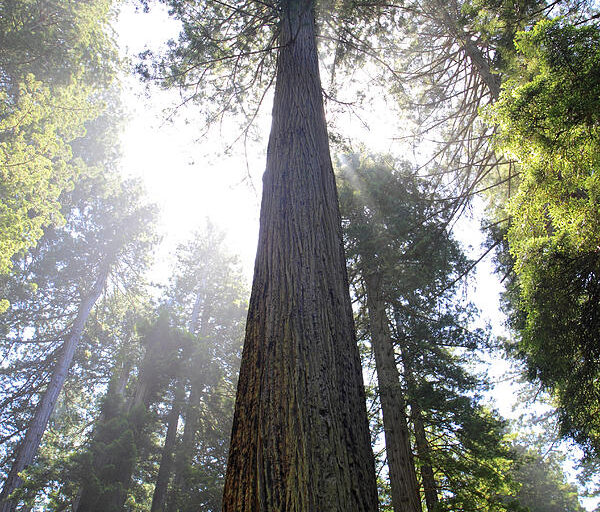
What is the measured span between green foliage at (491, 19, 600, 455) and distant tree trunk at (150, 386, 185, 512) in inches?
471

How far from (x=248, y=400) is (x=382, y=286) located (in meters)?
6.80

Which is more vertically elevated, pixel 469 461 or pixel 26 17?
pixel 26 17

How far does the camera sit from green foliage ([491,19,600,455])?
115 inches

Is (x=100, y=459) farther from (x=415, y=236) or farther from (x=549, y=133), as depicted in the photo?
(x=549, y=133)

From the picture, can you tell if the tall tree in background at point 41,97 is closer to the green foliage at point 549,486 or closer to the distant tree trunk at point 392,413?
the distant tree trunk at point 392,413

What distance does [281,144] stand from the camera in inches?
116

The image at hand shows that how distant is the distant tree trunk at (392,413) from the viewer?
5875 millimetres

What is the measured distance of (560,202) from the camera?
3299 mm

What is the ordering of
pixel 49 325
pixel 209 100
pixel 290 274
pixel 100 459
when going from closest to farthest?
1. pixel 290 274
2. pixel 209 100
3. pixel 100 459
4. pixel 49 325

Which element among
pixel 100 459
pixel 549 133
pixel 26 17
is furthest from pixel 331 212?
pixel 26 17

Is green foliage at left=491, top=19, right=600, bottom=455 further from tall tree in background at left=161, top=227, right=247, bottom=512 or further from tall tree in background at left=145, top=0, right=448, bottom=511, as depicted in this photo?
tall tree in background at left=161, top=227, right=247, bottom=512

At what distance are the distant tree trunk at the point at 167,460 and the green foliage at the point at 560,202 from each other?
39.2 feet

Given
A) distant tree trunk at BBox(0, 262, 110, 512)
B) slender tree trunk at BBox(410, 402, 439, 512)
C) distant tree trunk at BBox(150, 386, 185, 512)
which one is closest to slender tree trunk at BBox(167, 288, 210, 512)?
distant tree trunk at BBox(150, 386, 185, 512)

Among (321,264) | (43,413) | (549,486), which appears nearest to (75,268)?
(43,413)
